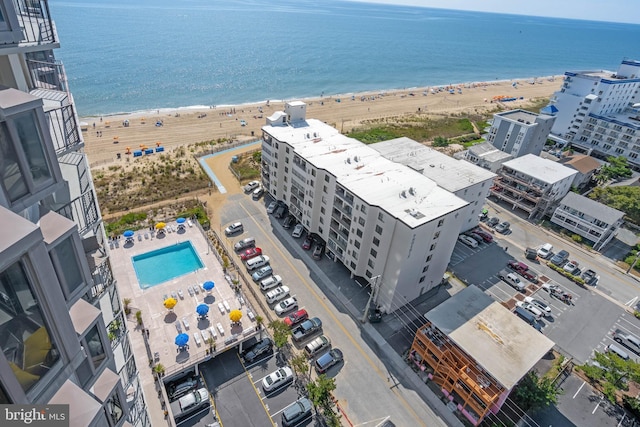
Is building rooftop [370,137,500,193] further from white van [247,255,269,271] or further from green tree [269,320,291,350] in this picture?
green tree [269,320,291,350]

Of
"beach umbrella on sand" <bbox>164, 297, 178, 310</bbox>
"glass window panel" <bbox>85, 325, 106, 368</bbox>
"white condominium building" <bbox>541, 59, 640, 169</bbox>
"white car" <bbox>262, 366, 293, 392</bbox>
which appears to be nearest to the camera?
"glass window panel" <bbox>85, 325, 106, 368</bbox>

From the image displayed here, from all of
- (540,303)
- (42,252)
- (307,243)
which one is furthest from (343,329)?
(42,252)

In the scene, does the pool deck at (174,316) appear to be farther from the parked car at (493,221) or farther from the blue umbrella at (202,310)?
the parked car at (493,221)

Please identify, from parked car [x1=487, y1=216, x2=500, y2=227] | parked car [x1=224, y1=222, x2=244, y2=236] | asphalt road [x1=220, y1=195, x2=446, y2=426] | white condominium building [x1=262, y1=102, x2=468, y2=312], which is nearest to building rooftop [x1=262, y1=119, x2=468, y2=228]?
white condominium building [x1=262, y1=102, x2=468, y2=312]

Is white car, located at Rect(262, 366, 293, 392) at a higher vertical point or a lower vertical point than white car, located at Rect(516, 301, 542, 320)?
lower

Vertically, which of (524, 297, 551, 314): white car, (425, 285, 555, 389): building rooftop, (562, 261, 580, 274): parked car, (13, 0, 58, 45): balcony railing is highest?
(13, 0, 58, 45): balcony railing

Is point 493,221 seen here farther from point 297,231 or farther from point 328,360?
point 328,360

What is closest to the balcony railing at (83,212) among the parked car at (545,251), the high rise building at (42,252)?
the high rise building at (42,252)
